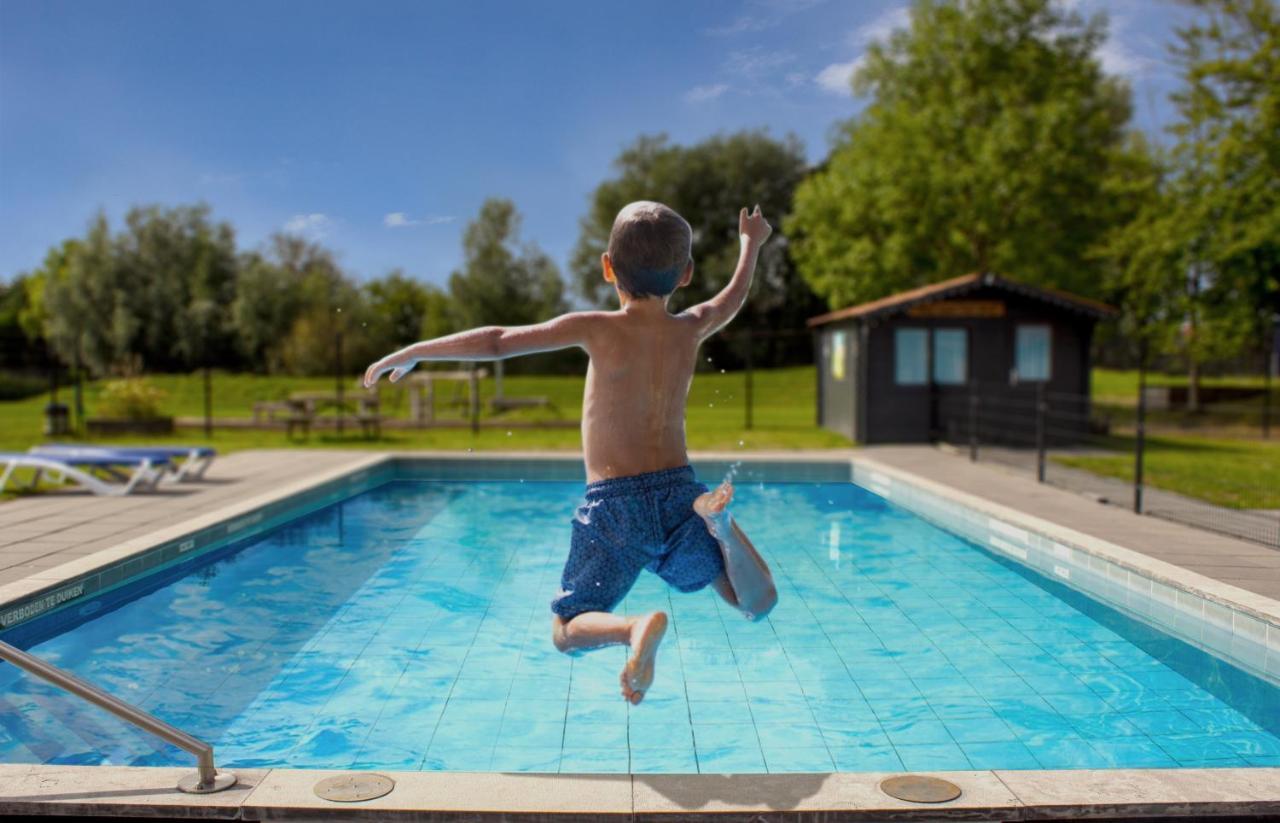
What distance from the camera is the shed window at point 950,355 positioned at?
639 inches

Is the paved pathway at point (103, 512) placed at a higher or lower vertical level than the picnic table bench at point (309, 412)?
lower

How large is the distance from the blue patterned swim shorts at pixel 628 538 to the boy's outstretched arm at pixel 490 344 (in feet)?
1.54

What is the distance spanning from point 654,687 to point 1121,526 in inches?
185

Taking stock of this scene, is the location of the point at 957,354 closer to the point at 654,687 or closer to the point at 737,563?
the point at 654,687

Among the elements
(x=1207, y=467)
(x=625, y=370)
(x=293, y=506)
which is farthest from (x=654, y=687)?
(x=1207, y=467)

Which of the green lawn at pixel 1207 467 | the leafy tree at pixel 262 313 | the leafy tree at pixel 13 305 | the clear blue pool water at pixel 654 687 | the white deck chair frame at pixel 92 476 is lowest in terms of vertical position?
the clear blue pool water at pixel 654 687

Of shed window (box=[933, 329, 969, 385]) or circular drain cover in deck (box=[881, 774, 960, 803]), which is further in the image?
shed window (box=[933, 329, 969, 385])

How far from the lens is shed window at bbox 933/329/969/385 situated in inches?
639

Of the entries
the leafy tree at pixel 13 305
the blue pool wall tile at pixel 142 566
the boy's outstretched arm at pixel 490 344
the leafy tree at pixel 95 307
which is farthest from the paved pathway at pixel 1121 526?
the leafy tree at pixel 13 305

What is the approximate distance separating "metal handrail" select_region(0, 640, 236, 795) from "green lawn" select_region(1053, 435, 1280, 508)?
29.6 ft

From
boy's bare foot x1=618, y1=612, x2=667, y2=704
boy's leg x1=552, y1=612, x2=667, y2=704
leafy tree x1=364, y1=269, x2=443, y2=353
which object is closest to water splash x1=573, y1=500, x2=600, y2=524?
boy's leg x1=552, y1=612, x2=667, y2=704

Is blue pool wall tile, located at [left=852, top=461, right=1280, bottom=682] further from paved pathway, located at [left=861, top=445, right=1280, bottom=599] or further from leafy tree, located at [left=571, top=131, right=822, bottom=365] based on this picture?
leafy tree, located at [left=571, top=131, right=822, bottom=365]

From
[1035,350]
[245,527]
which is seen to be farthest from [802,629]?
[1035,350]

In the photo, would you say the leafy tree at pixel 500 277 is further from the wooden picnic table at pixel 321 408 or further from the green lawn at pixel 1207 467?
the green lawn at pixel 1207 467
